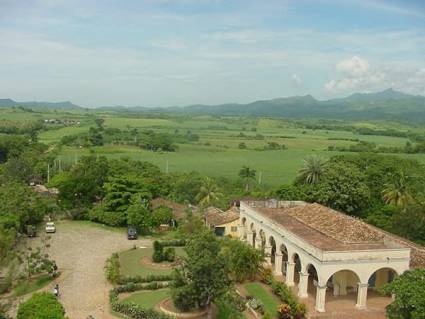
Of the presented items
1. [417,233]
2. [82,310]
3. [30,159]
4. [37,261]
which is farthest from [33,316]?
[30,159]

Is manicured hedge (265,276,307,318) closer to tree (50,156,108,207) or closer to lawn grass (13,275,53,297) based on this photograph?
lawn grass (13,275,53,297)

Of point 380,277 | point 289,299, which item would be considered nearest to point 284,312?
point 289,299

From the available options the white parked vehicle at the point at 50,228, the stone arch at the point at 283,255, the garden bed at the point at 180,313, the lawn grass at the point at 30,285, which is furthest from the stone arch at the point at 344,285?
the white parked vehicle at the point at 50,228

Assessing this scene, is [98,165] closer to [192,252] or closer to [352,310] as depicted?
[192,252]

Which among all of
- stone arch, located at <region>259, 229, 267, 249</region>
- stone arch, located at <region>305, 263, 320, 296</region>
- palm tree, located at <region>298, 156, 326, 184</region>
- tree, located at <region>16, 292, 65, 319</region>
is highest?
palm tree, located at <region>298, 156, 326, 184</region>

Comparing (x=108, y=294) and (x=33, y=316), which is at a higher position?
(x=33, y=316)

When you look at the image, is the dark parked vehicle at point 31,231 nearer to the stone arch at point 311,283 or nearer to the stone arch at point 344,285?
the stone arch at point 311,283

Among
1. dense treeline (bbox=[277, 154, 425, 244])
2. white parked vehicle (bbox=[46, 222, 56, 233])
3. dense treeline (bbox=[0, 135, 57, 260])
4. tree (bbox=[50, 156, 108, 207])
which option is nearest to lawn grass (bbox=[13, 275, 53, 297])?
dense treeline (bbox=[0, 135, 57, 260])

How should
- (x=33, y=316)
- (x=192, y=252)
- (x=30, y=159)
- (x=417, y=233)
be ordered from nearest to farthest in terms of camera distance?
(x=33, y=316)
(x=192, y=252)
(x=417, y=233)
(x=30, y=159)
